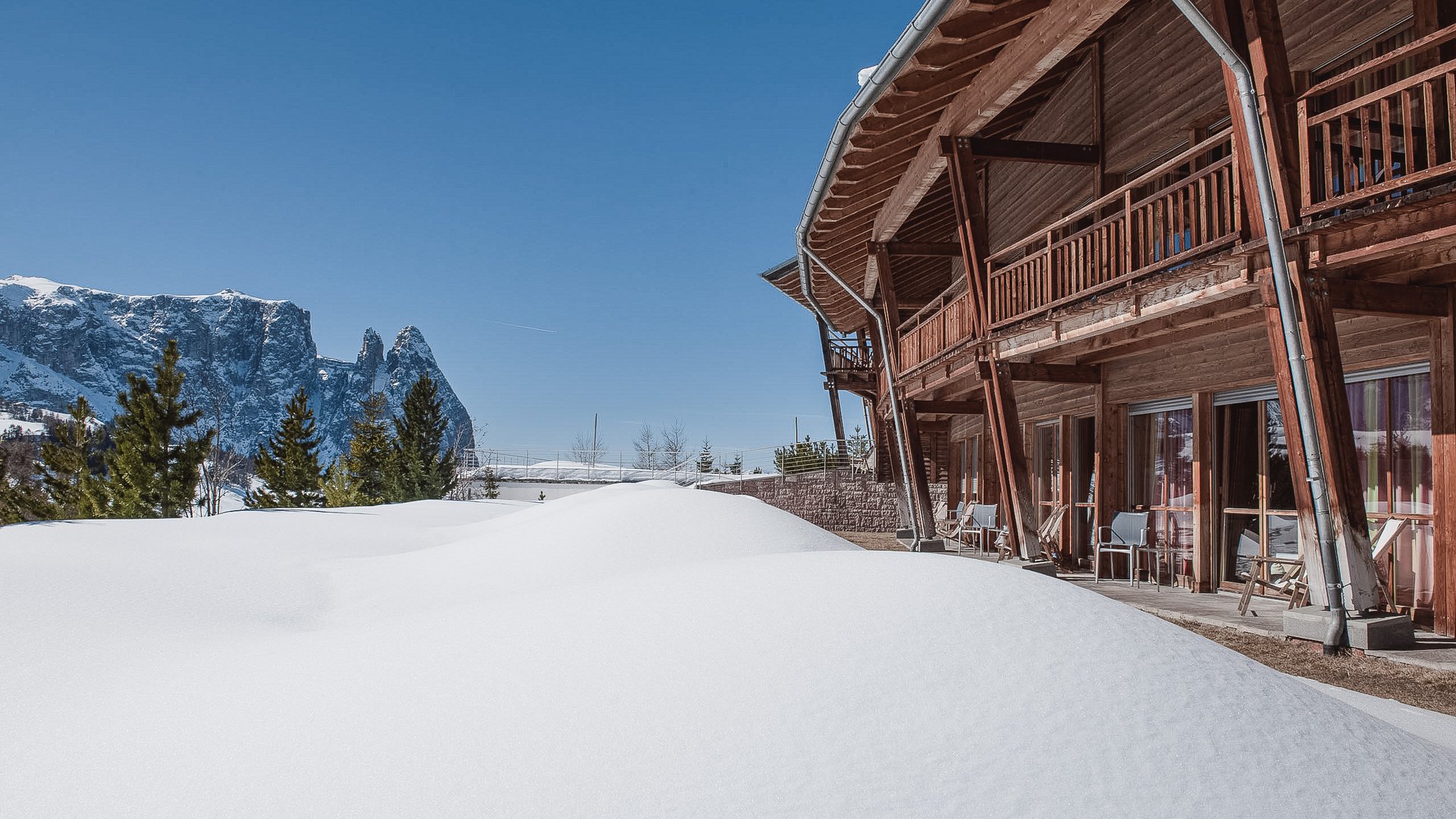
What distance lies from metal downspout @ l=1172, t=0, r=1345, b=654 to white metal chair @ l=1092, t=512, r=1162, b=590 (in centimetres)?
361

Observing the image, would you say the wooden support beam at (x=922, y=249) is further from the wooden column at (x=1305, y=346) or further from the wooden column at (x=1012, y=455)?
the wooden column at (x=1305, y=346)

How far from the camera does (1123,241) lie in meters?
6.73

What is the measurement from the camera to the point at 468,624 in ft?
9.71

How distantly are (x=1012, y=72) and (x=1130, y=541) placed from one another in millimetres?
5108

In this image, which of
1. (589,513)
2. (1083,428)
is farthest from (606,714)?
(1083,428)

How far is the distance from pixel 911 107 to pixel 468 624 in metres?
7.28

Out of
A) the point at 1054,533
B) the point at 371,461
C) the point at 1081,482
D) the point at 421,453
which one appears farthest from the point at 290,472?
the point at 1081,482

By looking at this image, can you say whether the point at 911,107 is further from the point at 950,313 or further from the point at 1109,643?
the point at 1109,643

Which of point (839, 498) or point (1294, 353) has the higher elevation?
point (1294, 353)

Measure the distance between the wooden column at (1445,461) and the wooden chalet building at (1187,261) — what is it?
0.02 metres

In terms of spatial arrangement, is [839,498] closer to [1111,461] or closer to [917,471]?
[917,471]

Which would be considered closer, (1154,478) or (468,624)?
(468,624)

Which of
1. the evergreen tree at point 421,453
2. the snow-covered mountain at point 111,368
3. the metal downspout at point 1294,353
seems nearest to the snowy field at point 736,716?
the metal downspout at point 1294,353

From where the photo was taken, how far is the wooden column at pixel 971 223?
28.3 ft
